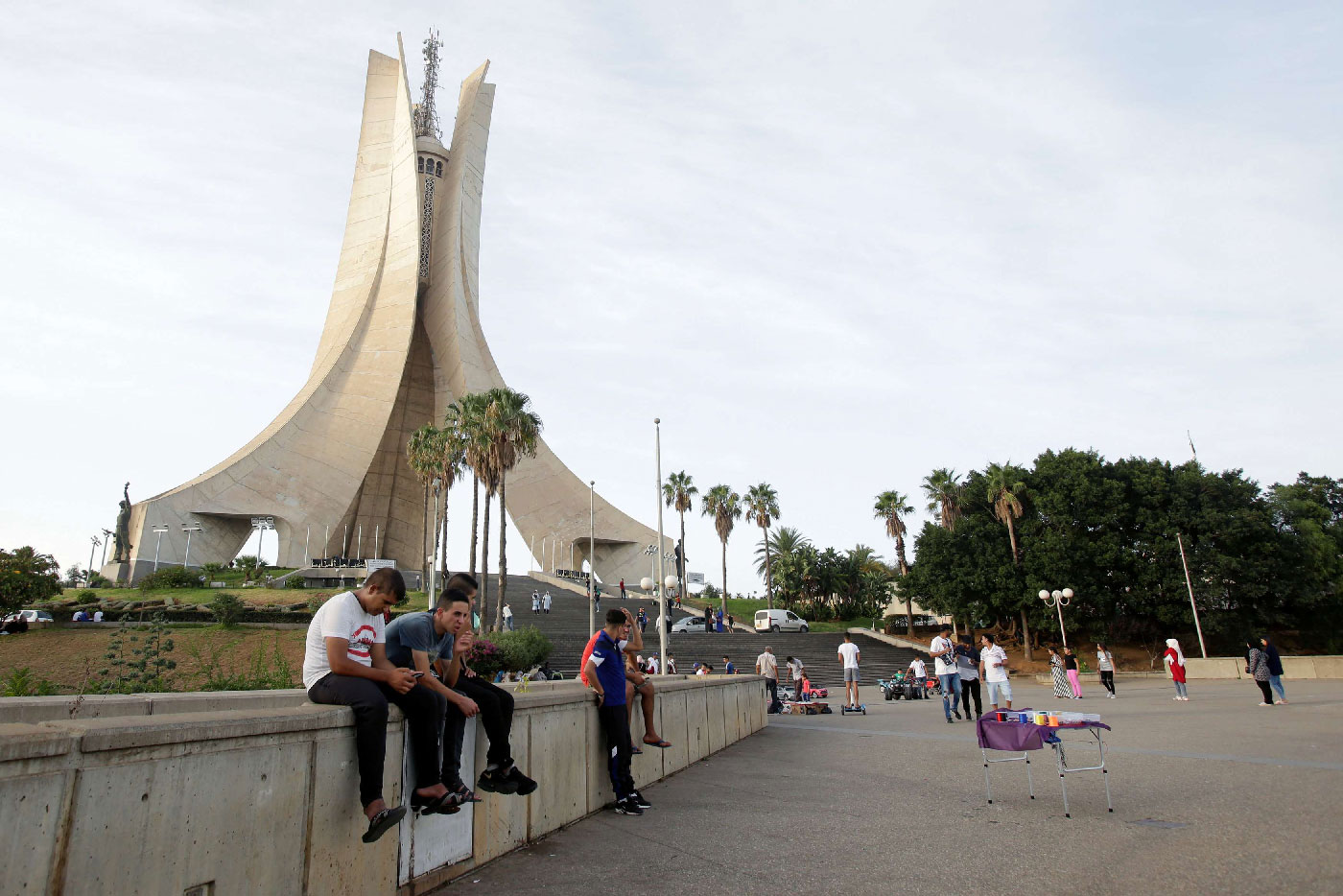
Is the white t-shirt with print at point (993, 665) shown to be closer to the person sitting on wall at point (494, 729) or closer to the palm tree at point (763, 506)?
the person sitting on wall at point (494, 729)

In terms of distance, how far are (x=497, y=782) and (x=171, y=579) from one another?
109 feet

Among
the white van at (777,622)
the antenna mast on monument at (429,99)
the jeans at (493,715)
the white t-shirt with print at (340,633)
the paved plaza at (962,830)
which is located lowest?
the paved plaza at (962,830)

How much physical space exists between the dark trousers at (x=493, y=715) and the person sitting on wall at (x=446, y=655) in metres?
0.07

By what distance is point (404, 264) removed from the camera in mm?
46125

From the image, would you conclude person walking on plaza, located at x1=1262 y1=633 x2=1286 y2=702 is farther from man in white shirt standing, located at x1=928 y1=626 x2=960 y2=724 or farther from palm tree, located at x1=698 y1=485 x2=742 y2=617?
palm tree, located at x1=698 y1=485 x2=742 y2=617

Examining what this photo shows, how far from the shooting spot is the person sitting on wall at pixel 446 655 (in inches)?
128

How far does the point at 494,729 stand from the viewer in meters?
3.57

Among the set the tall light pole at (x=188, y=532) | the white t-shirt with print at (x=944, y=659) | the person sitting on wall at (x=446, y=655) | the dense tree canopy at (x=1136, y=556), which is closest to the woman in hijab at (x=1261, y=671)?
the white t-shirt with print at (x=944, y=659)

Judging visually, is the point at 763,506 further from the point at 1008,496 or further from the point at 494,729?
the point at 494,729

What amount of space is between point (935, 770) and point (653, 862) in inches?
127

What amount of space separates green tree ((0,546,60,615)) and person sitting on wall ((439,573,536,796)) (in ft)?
78.7

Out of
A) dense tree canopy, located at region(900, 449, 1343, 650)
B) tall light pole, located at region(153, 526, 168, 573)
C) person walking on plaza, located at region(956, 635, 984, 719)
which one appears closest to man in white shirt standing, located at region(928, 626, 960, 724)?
person walking on plaza, located at region(956, 635, 984, 719)

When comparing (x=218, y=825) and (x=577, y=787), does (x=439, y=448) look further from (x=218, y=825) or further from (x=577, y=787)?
(x=218, y=825)

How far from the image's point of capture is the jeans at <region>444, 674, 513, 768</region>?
354 cm
